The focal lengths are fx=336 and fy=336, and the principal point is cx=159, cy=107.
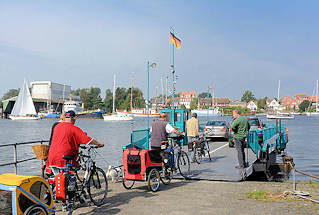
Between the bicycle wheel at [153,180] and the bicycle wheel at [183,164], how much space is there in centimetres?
181

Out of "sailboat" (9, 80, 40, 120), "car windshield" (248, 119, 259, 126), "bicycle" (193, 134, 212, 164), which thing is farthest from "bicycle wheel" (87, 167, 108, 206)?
"sailboat" (9, 80, 40, 120)

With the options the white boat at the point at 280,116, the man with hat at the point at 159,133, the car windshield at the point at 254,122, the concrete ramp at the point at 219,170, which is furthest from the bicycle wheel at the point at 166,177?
the white boat at the point at 280,116

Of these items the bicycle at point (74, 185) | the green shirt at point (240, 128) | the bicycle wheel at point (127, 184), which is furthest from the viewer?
the green shirt at point (240, 128)

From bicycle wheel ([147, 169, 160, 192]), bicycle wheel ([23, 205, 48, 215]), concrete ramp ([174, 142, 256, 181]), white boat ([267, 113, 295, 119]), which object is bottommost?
concrete ramp ([174, 142, 256, 181])

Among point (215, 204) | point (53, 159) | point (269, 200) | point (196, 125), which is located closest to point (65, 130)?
point (53, 159)

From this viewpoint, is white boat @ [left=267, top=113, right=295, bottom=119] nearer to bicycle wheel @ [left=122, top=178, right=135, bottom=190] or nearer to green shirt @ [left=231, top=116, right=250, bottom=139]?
green shirt @ [left=231, top=116, right=250, bottom=139]

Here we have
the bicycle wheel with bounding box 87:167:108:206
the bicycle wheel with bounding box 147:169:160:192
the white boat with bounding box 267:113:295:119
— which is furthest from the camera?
the white boat with bounding box 267:113:295:119

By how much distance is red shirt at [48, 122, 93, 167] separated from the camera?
6293mm

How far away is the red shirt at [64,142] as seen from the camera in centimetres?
629

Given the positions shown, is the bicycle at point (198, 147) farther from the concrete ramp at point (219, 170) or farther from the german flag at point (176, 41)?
the german flag at point (176, 41)

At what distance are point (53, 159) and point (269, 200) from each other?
4791 mm

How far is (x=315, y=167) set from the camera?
2103cm

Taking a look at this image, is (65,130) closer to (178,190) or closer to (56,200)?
(56,200)

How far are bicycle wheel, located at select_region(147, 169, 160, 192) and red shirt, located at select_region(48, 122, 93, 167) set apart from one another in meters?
2.51
